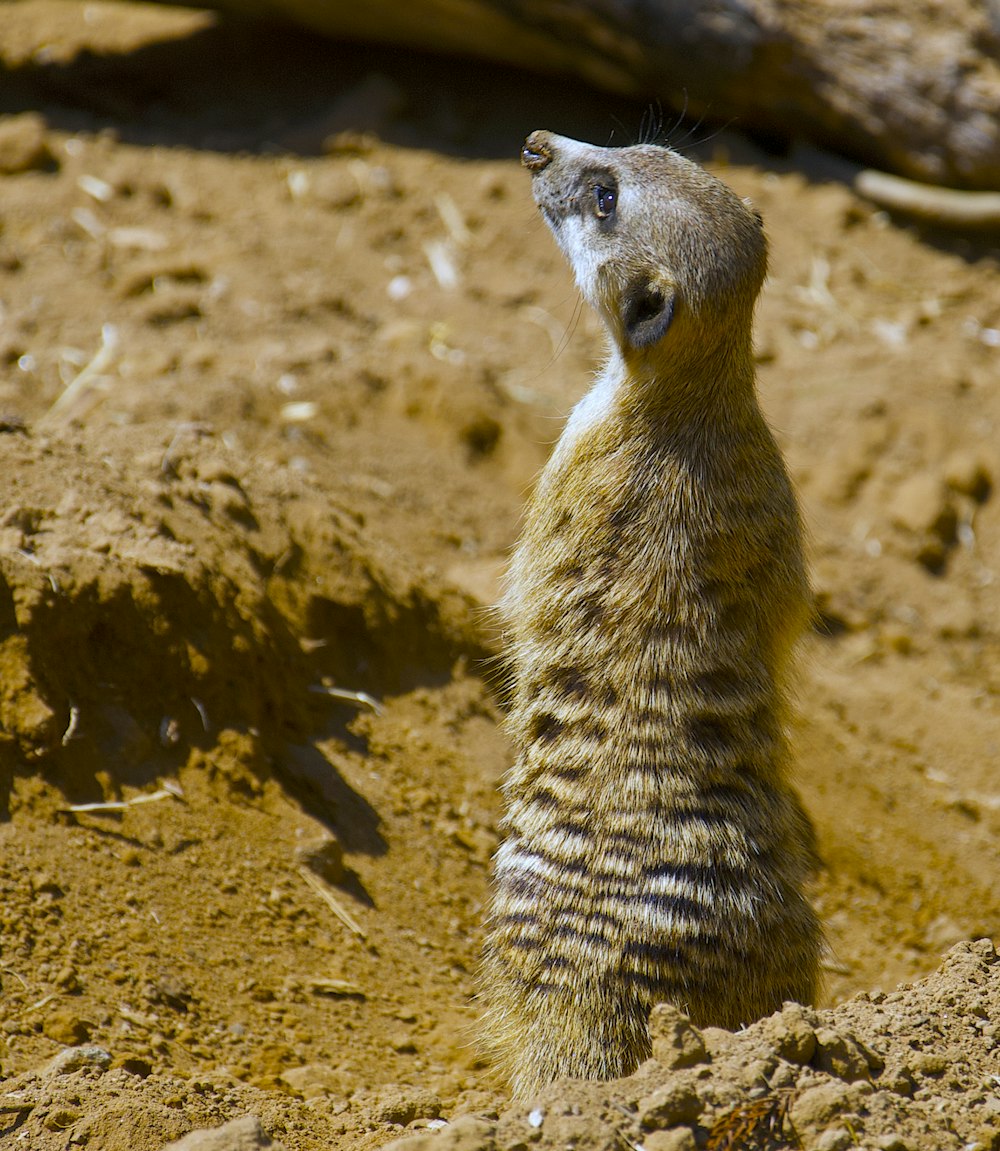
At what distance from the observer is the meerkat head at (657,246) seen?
121 inches

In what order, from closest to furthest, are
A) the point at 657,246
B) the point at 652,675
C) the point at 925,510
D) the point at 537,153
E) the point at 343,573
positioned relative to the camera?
the point at 652,675 → the point at 657,246 → the point at 537,153 → the point at 343,573 → the point at 925,510

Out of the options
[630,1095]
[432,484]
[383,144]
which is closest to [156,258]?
[383,144]

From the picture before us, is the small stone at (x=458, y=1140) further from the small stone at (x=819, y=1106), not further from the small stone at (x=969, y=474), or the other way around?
the small stone at (x=969, y=474)

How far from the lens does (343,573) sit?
3855 mm

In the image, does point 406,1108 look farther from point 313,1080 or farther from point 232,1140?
point 232,1140

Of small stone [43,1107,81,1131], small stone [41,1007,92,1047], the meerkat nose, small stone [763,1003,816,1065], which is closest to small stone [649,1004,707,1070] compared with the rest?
small stone [763,1003,816,1065]

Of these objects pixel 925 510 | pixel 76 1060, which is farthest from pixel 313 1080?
pixel 925 510

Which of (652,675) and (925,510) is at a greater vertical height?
(652,675)

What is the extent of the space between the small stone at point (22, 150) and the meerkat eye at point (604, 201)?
160 inches

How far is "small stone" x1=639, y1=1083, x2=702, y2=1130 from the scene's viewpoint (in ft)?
6.88

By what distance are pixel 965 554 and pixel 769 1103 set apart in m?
3.90

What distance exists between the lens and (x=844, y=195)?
22.4 ft

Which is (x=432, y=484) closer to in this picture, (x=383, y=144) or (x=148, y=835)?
(x=148, y=835)

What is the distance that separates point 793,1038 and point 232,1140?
3.25ft
